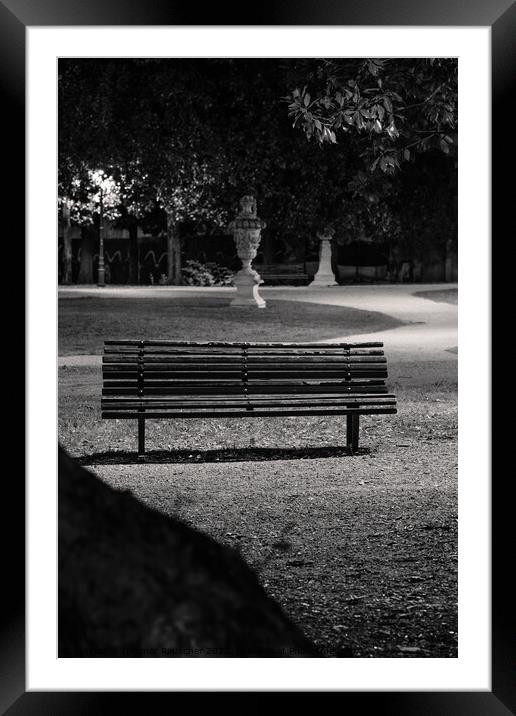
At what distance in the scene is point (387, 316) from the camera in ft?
64.5

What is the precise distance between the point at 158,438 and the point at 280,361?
1.38m

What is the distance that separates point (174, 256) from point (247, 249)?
1062 cm

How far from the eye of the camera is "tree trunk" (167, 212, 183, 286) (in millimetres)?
30766

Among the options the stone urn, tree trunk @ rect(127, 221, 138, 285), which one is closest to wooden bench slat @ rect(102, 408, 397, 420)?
the stone urn

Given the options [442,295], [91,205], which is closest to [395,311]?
[442,295]

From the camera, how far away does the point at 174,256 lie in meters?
32.2

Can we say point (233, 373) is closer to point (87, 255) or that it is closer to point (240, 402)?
point (240, 402)

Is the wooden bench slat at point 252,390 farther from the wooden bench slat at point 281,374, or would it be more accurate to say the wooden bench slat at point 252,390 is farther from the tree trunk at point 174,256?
the tree trunk at point 174,256

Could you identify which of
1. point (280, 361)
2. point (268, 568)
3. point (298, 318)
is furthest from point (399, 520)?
point (298, 318)

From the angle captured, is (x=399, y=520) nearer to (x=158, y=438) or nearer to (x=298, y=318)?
(x=158, y=438)

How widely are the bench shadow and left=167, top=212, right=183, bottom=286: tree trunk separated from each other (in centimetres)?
2195

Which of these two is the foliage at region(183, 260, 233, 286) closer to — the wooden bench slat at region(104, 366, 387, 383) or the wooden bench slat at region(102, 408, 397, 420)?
the wooden bench slat at region(104, 366, 387, 383)
